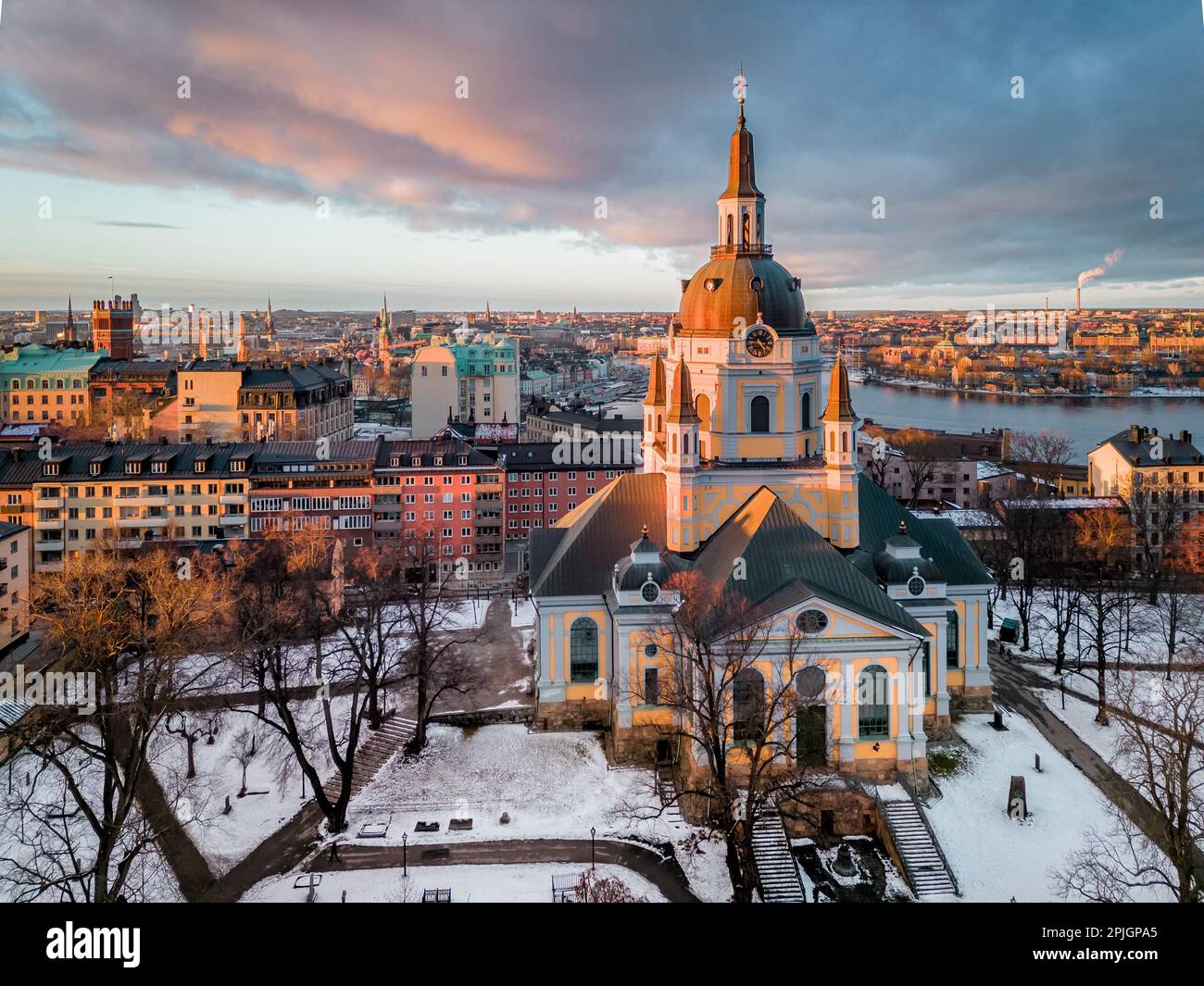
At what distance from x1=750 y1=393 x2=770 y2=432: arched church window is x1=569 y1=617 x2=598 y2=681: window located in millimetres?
5893

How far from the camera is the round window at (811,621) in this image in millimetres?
17656

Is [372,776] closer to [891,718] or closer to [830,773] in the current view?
[830,773]

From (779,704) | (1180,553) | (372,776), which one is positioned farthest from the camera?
(1180,553)

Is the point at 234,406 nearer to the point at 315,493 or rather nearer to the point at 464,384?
the point at 464,384

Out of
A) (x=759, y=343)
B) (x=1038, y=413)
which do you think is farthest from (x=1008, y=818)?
(x=1038, y=413)

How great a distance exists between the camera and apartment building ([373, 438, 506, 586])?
36.8m

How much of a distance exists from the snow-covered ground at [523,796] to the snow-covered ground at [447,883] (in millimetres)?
913

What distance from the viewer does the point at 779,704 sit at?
16.8 meters

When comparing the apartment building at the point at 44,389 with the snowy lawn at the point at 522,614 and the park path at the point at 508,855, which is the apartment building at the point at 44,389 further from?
the park path at the point at 508,855

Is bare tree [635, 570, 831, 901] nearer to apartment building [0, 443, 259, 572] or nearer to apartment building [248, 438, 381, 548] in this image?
apartment building [248, 438, 381, 548]

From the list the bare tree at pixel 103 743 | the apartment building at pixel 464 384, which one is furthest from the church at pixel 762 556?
the apartment building at pixel 464 384

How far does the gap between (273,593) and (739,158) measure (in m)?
14.6

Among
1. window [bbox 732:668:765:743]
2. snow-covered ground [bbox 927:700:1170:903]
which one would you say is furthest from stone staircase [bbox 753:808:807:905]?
snow-covered ground [bbox 927:700:1170:903]
